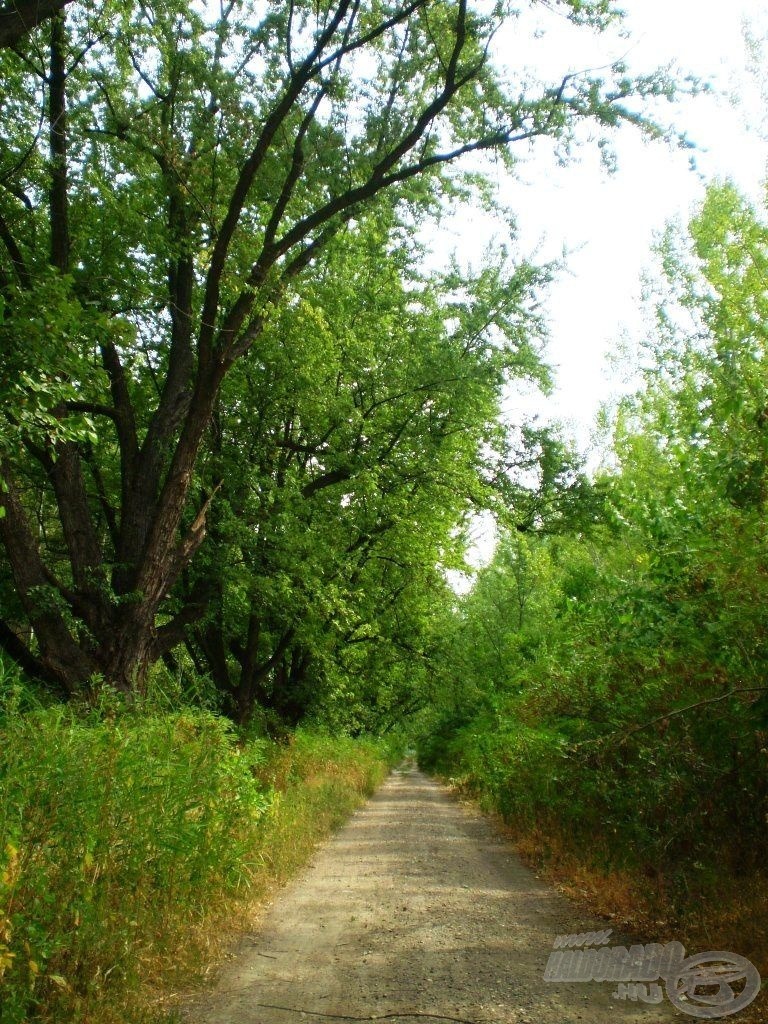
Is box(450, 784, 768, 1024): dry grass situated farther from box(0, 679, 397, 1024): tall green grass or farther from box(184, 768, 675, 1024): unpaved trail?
box(0, 679, 397, 1024): tall green grass

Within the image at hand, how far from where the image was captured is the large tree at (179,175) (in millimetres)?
9500

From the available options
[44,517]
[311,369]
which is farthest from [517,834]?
[44,517]

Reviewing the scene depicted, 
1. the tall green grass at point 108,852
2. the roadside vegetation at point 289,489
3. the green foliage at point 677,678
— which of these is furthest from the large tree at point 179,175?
the green foliage at point 677,678

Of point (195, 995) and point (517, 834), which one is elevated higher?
point (195, 995)

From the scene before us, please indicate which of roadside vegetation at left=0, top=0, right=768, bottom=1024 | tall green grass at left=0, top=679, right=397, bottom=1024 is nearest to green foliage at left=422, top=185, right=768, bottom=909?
roadside vegetation at left=0, top=0, right=768, bottom=1024

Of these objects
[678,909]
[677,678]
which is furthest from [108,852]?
[677,678]

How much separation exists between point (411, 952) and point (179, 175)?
1001 cm

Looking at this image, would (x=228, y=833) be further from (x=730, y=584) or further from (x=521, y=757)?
(x=521, y=757)

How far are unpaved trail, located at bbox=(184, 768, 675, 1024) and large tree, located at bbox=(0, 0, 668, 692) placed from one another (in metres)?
4.11

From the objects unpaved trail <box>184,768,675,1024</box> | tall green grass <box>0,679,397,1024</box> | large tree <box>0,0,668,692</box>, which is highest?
large tree <box>0,0,668,692</box>

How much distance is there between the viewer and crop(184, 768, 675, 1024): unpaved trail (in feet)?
15.2

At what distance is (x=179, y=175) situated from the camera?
10.6 metres

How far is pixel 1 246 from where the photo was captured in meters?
10.2

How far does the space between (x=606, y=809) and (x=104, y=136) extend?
37.9 feet
